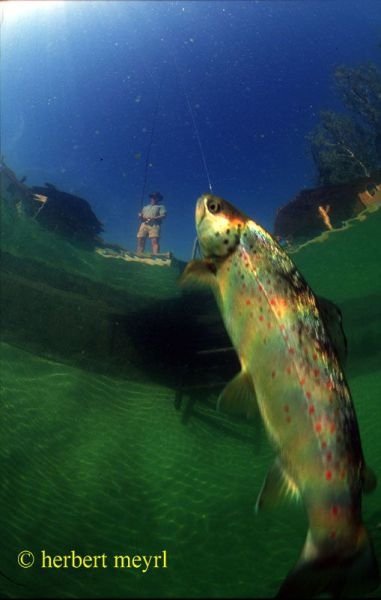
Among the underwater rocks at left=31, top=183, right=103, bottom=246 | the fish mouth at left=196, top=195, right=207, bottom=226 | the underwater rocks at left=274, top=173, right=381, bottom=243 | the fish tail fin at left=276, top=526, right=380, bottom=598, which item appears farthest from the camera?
the underwater rocks at left=274, top=173, right=381, bottom=243

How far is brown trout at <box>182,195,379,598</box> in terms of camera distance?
5.24ft

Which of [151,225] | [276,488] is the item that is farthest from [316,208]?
[276,488]

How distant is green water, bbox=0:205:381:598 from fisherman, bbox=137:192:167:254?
2.29 ft

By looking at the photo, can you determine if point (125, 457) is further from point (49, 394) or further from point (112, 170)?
point (112, 170)

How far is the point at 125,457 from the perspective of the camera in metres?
7.34

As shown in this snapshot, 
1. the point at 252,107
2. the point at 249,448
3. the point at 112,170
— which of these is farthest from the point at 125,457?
the point at 252,107

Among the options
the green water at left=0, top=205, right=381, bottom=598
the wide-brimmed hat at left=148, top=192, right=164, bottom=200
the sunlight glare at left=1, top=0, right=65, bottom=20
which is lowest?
the green water at left=0, top=205, right=381, bottom=598

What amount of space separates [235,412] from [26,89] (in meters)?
10.6

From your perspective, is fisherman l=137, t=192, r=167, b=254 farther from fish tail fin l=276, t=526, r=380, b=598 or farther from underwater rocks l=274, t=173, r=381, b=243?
fish tail fin l=276, t=526, r=380, b=598

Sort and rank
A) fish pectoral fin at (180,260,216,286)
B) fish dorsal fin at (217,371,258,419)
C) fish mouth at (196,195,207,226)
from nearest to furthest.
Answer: fish dorsal fin at (217,371,258,419)
fish pectoral fin at (180,260,216,286)
fish mouth at (196,195,207,226)

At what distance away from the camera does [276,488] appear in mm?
1746

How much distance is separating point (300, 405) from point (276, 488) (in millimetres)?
445

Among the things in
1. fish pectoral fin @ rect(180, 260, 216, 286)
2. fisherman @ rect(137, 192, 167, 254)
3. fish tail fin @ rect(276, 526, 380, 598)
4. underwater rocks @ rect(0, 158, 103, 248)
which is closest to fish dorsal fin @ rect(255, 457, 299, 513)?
fish tail fin @ rect(276, 526, 380, 598)

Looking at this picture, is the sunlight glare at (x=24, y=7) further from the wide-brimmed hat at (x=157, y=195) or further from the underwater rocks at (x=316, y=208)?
the underwater rocks at (x=316, y=208)
